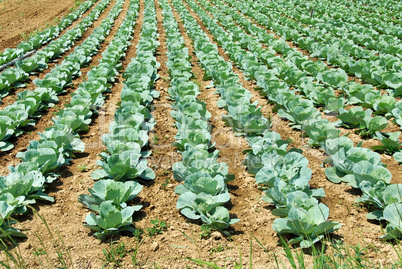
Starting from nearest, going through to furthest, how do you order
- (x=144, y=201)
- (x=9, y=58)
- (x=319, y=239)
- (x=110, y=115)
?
(x=319, y=239)
(x=144, y=201)
(x=110, y=115)
(x=9, y=58)

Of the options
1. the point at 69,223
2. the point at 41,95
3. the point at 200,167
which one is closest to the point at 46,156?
the point at 69,223

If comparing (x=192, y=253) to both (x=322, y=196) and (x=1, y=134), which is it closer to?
(x=322, y=196)

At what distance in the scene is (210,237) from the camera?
3.15 m

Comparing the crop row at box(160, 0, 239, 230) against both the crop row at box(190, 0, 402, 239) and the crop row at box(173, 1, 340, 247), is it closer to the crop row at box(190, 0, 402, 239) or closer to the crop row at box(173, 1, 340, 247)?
the crop row at box(173, 1, 340, 247)

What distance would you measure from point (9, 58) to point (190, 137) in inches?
247

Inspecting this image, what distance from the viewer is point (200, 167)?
12.3 feet

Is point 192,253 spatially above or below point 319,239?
below

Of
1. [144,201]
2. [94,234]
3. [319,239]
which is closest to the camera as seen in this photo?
[319,239]

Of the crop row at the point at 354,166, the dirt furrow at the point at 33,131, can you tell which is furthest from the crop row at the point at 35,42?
the crop row at the point at 354,166

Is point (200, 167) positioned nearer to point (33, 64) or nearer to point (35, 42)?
point (33, 64)

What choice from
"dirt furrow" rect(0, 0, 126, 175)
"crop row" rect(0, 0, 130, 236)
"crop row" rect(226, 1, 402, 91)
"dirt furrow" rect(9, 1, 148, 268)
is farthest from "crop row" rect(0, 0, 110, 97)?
"crop row" rect(226, 1, 402, 91)

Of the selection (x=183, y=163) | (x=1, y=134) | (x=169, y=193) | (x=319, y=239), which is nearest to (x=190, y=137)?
(x=183, y=163)

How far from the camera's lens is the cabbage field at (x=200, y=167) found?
2957 millimetres

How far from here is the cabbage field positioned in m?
2.96
